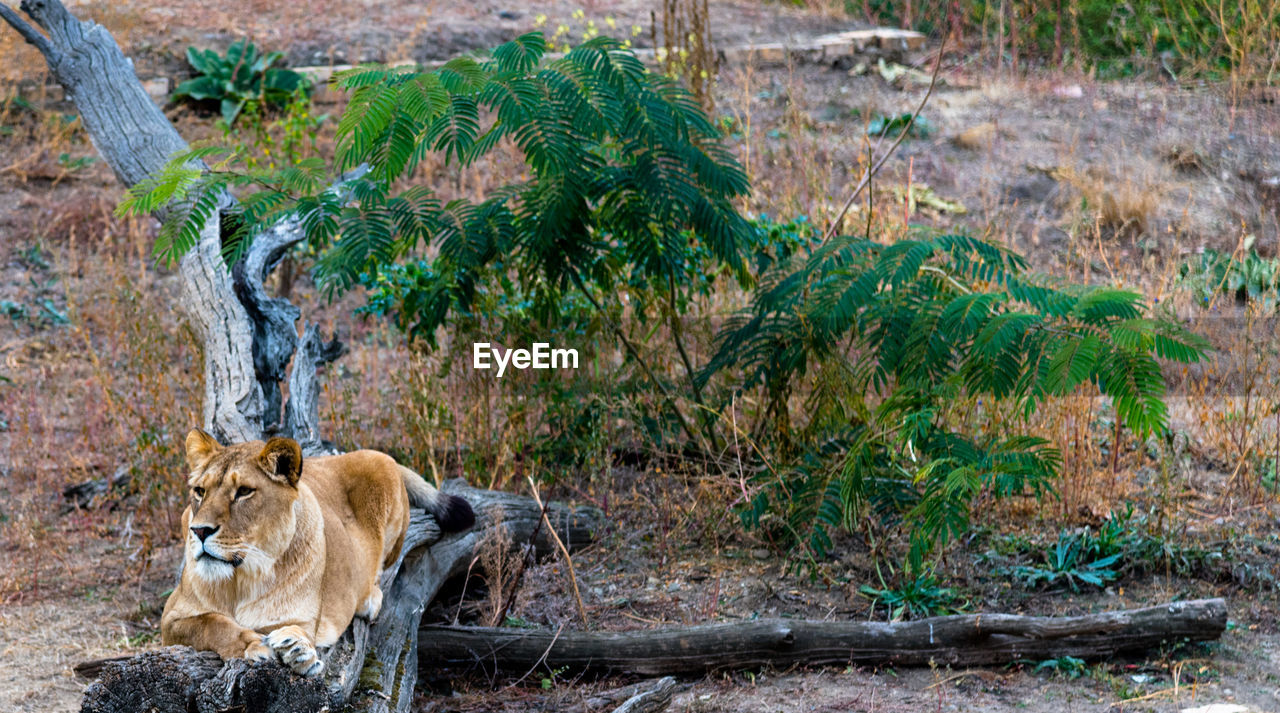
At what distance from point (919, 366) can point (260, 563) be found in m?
3.12

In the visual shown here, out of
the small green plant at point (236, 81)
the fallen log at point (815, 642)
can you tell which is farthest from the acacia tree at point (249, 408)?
the small green plant at point (236, 81)

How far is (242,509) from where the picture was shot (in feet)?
10.7

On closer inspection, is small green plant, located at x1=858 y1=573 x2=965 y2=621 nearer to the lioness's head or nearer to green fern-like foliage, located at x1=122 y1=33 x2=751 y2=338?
green fern-like foliage, located at x1=122 y1=33 x2=751 y2=338

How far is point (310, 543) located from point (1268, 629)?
442cm

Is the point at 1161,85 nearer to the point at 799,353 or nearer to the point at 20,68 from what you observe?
the point at 799,353

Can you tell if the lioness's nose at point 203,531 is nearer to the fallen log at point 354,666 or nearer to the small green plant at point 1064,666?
the fallen log at point 354,666

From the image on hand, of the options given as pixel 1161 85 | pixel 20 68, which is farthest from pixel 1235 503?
pixel 20 68

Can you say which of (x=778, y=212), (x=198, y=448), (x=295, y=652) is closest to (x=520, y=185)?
(x=778, y=212)

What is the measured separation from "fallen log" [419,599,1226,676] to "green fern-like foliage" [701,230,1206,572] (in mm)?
433

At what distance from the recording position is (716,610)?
5.51m

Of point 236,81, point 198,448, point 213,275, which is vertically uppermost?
point 236,81

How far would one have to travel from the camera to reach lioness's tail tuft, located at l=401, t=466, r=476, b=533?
187 inches

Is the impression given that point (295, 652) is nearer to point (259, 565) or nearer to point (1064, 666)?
point (259, 565)

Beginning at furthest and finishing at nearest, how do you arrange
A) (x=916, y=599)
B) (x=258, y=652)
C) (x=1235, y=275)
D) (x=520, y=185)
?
1. (x=1235, y=275)
2. (x=520, y=185)
3. (x=916, y=599)
4. (x=258, y=652)
